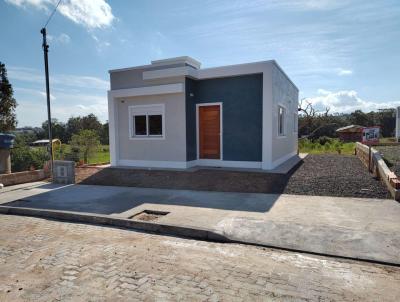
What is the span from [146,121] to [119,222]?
7.16m

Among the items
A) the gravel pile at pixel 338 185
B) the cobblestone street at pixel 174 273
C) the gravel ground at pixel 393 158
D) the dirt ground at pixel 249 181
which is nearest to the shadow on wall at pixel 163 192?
the dirt ground at pixel 249 181

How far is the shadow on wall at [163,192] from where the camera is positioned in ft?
22.4

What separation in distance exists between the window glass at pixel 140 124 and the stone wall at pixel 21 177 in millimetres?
3982

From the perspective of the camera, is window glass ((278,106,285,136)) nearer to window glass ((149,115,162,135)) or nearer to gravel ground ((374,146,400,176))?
gravel ground ((374,146,400,176))

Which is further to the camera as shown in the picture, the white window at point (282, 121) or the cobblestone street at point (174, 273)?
the white window at point (282, 121)

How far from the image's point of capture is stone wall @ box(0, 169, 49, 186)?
998 centimetres

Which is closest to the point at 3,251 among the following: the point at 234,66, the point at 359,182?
the point at 359,182

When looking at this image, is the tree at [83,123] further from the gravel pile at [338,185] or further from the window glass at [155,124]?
the gravel pile at [338,185]

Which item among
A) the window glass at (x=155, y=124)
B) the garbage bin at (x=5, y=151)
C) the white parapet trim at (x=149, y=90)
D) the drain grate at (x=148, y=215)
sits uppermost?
the white parapet trim at (x=149, y=90)

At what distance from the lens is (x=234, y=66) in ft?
35.4

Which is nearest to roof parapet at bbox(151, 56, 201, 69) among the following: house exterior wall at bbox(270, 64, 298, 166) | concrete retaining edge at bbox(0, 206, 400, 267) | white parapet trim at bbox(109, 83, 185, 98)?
white parapet trim at bbox(109, 83, 185, 98)

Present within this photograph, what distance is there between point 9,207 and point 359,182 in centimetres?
923

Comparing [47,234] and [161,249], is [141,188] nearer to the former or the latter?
[47,234]

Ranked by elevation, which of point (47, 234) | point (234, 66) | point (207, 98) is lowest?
point (47, 234)
